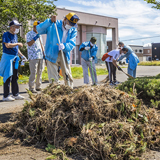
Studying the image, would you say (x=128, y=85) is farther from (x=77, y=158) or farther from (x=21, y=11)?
(x=21, y=11)

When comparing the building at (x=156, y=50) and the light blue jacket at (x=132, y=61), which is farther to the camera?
the building at (x=156, y=50)

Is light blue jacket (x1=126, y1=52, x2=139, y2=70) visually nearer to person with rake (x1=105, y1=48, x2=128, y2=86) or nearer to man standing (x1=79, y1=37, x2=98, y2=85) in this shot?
person with rake (x1=105, y1=48, x2=128, y2=86)

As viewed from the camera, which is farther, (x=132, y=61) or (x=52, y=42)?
(x=132, y=61)

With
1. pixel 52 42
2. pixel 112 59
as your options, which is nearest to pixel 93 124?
pixel 52 42

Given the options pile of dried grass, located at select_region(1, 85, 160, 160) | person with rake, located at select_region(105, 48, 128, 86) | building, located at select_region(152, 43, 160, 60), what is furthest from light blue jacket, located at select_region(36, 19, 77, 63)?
building, located at select_region(152, 43, 160, 60)

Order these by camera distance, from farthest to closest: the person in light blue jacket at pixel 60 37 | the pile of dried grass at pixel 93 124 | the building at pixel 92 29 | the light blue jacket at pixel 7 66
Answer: the building at pixel 92 29 → the light blue jacket at pixel 7 66 → the person in light blue jacket at pixel 60 37 → the pile of dried grass at pixel 93 124

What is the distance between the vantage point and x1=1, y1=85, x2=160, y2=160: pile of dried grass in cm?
296

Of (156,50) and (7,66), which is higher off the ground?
(156,50)

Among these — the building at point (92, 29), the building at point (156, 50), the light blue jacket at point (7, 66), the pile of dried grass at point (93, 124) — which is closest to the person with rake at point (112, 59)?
the light blue jacket at point (7, 66)

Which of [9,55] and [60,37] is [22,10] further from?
[60,37]

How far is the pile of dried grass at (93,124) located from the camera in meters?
2.96

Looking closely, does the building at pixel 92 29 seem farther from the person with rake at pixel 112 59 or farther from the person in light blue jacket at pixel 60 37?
the person in light blue jacket at pixel 60 37

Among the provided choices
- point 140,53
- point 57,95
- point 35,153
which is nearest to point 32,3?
point 57,95

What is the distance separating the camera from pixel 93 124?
323 centimetres
